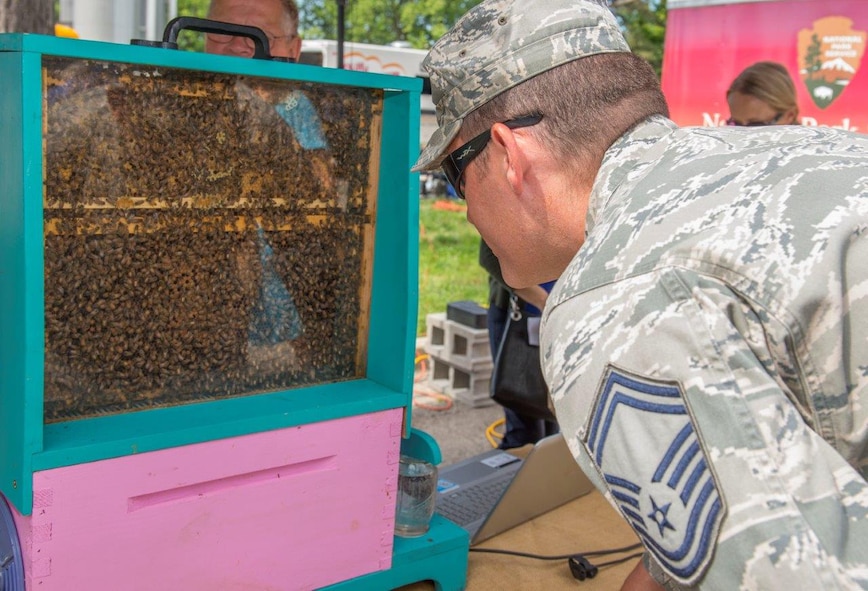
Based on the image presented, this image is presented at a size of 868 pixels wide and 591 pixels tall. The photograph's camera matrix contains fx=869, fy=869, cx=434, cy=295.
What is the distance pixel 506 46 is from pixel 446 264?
30.4 feet

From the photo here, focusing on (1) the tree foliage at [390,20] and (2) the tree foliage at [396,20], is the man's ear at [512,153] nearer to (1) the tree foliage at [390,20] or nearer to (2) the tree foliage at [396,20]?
(2) the tree foliage at [396,20]

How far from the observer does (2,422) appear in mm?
1389

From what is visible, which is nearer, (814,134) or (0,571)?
(814,134)

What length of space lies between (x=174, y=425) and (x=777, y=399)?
1018 millimetres

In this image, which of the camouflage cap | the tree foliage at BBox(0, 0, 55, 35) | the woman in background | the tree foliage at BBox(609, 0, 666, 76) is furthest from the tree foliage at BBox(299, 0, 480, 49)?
the camouflage cap

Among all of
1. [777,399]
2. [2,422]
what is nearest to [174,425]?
[2,422]

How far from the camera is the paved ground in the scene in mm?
4887

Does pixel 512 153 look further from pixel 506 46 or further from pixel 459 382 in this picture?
pixel 459 382

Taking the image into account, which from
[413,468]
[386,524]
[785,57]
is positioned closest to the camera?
[386,524]

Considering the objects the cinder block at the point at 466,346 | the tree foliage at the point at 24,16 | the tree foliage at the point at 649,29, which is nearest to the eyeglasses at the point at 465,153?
the tree foliage at the point at 24,16

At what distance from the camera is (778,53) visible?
6.48m

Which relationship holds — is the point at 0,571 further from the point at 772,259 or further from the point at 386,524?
the point at 772,259

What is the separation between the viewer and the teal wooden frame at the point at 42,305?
1.28 metres

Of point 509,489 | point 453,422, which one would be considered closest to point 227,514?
point 509,489
